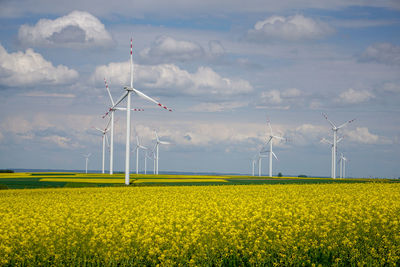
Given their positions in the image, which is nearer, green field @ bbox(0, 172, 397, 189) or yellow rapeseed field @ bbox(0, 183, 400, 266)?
yellow rapeseed field @ bbox(0, 183, 400, 266)

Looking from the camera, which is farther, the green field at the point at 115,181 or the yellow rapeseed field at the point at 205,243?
the green field at the point at 115,181

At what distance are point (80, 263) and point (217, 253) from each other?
5866 millimetres

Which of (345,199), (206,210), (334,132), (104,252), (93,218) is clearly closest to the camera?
(104,252)

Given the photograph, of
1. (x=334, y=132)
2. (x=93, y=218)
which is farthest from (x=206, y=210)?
(x=334, y=132)

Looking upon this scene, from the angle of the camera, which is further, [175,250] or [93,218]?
[93,218]

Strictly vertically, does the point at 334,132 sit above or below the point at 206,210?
above

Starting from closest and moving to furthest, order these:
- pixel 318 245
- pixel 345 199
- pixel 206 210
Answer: pixel 318 245 → pixel 206 210 → pixel 345 199

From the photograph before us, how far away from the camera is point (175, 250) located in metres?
18.3

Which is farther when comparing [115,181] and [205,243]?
[115,181]

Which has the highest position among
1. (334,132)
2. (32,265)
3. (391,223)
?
(334,132)

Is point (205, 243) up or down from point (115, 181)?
up

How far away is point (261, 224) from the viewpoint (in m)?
22.1

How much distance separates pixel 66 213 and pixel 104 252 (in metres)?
9.25

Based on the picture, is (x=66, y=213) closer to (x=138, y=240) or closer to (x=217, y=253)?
(x=138, y=240)
